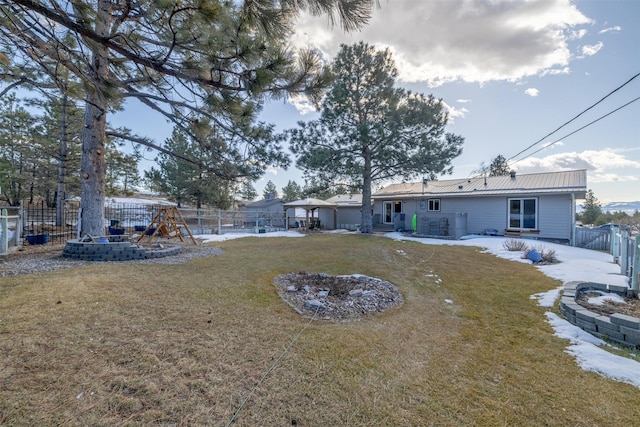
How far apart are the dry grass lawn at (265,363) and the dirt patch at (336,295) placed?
0.75ft

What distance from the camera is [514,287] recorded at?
5293mm

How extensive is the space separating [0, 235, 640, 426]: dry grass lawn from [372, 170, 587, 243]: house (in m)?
10.4

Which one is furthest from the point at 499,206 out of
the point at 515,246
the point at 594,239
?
the point at 515,246

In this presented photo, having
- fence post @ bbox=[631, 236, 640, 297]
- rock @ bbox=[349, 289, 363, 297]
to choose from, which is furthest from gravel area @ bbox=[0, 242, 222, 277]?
fence post @ bbox=[631, 236, 640, 297]

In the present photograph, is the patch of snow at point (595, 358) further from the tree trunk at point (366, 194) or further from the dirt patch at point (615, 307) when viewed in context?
the tree trunk at point (366, 194)

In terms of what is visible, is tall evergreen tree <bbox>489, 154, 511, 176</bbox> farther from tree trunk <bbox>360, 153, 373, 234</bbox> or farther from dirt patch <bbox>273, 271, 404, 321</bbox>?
dirt patch <bbox>273, 271, 404, 321</bbox>

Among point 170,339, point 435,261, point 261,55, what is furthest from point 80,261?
point 435,261

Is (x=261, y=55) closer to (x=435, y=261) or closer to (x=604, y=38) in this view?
(x=435, y=261)

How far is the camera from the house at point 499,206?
1204 centimetres

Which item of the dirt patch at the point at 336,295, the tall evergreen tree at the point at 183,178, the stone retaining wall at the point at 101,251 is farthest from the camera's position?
the tall evergreen tree at the point at 183,178

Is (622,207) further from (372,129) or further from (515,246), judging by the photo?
(372,129)

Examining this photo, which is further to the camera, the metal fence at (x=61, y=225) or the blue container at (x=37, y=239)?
the blue container at (x=37, y=239)

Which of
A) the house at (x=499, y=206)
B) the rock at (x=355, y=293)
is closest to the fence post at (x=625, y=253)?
the rock at (x=355, y=293)

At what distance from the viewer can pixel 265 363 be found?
8.11 feet
